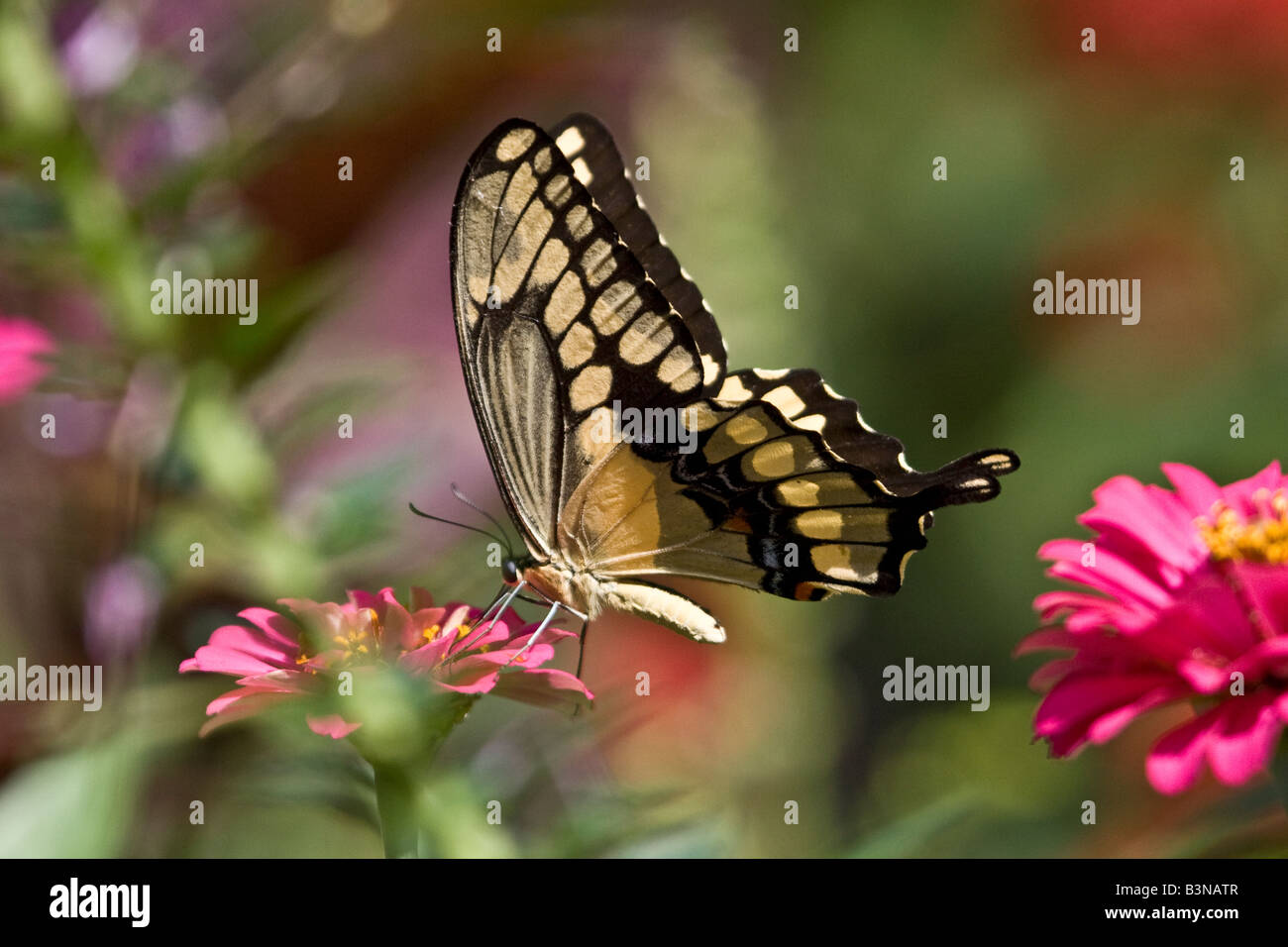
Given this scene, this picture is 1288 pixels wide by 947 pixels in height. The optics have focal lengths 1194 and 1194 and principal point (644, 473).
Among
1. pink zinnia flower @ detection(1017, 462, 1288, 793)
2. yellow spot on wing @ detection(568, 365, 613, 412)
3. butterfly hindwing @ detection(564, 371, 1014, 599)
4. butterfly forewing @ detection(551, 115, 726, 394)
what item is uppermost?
butterfly forewing @ detection(551, 115, 726, 394)

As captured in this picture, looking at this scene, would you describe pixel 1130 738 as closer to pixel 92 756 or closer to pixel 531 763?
pixel 531 763

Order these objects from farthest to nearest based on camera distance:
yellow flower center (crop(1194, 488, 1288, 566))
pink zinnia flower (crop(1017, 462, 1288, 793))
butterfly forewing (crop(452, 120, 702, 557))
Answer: butterfly forewing (crop(452, 120, 702, 557)), yellow flower center (crop(1194, 488, 1288, 566)), pink zinnia flower (crop(1017, 462, 1288, 793))

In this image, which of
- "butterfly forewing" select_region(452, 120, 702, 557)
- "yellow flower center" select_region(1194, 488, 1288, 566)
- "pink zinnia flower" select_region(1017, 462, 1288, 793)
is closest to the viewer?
"pink zinnia flower" select_region(1017, 462, 1288, 793)

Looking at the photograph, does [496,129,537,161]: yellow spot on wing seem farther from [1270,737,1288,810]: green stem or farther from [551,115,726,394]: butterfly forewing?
[1270,737,1288,810]: green stem

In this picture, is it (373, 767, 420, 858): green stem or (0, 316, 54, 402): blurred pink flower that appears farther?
(0, 316, 54, 402): blurred pink flower

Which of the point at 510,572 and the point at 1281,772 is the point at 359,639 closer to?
the point at 510,572

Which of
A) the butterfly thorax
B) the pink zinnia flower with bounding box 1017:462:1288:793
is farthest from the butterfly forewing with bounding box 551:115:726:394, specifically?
the pink zinnia flower with bounding box 1017:462:1288:793

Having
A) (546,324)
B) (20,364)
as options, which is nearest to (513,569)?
(546,324)

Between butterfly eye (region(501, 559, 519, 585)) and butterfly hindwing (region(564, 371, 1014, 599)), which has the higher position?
butterfly hindwing (region(564, 371, 1014, 599))

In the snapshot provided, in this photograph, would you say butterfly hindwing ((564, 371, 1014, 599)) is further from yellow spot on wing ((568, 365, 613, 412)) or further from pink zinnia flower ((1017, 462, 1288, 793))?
pink zinnia flower ((1017, 462, 1288, 793))
